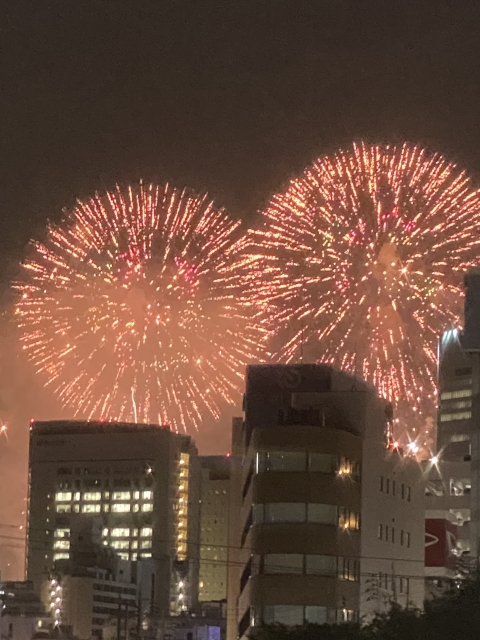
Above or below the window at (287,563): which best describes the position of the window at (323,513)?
above

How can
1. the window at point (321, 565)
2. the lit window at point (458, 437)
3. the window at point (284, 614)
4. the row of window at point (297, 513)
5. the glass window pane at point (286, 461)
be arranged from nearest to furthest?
1. the window at point (284, 614)
2. the window at point (321, 565)
3. the row of window at point (297, 513)
4. the glass window pane at point (286, 461)
5. the lit window at point (458, 437)

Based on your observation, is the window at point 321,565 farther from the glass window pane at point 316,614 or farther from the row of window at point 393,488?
the row of window at point 393,488

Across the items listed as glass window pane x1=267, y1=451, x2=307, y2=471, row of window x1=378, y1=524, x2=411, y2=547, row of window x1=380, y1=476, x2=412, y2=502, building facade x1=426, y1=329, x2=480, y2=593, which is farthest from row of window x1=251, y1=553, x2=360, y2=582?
row of window x1=380, y1=476, x2=412, y2=502

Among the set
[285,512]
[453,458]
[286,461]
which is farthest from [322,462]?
[453,458]

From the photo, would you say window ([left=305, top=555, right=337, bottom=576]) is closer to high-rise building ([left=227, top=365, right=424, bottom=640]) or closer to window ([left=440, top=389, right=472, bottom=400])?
high-rise building ([left=227, top=365, right=424, bottom=640])

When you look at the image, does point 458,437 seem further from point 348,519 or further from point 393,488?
point 348,519

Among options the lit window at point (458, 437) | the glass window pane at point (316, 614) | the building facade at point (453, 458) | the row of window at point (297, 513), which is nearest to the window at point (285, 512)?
the row of window at point (297, 513)

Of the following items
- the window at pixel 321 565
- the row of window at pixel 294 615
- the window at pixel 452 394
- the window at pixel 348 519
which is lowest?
the row of window at pixel 294 615

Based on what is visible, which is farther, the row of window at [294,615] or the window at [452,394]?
the window at [452,394]
